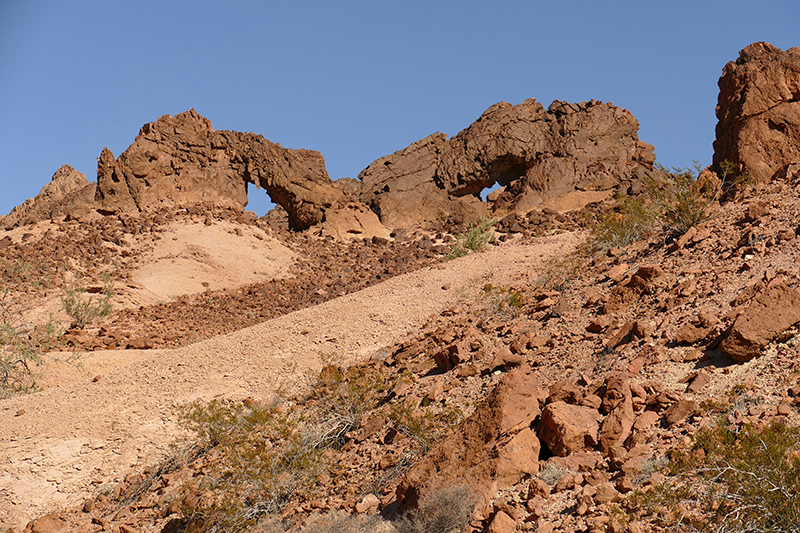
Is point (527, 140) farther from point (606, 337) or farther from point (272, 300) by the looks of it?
point (606, 337)

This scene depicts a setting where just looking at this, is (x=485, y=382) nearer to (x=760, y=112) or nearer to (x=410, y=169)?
(x=760, y=112)

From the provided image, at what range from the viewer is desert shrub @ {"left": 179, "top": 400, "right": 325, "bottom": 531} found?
19.3 feet

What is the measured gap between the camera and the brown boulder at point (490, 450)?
4.77m

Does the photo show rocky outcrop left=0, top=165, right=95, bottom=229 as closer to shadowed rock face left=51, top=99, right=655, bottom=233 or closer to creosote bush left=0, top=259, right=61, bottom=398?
shadowed rock face left=51, top=99, right=655, bottom=233

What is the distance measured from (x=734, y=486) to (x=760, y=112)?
1043 cm

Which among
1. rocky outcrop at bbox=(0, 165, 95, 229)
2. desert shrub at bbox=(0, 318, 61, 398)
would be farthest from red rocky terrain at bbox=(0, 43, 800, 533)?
rocky outcrop at bbox=(0, 165, 95, 229)

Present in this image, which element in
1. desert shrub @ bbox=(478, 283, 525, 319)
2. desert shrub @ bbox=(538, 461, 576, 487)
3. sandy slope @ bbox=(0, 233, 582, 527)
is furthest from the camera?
desert shrub @ bbox=(478, 283, 525, 319)

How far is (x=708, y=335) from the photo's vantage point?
19.0 ft

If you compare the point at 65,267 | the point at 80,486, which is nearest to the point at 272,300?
the point at 65,267

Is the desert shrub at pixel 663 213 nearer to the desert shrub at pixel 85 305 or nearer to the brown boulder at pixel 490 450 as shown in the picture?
the brown boulder at pixel 490 450

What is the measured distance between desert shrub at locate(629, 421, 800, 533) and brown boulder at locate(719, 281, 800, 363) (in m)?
1.11

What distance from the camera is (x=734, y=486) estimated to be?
373cm

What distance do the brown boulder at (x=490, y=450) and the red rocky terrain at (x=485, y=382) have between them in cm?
2

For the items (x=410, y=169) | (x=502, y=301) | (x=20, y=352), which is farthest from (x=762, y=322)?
(x=410, y=169)
